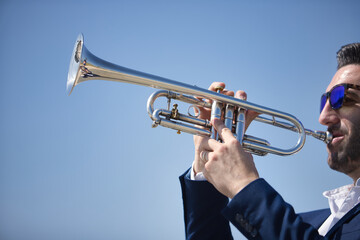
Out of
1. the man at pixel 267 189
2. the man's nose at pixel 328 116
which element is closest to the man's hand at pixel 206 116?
the man at pixel 267 189

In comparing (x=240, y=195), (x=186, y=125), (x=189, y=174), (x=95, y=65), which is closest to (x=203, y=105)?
(x=186, y=125)

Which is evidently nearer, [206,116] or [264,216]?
[264,216]

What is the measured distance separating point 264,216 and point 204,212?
95 centimetres

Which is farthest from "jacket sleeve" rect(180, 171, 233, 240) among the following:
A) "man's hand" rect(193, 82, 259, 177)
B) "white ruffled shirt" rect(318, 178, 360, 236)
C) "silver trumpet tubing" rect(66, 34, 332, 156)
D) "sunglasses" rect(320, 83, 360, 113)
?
"sunglasses" rect(320, 83, 360, 113)

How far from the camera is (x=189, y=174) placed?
9.03ft

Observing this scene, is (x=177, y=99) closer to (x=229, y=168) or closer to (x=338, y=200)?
(x=229, y=168)

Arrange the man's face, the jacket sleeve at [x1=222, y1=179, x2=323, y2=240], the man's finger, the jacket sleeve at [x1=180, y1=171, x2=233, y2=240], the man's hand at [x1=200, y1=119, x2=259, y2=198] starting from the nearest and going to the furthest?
1. the jacket sleeve at [x1=222, y1=179, x2=323, y2=240]
2. the man's hand at [x1=200, y1=119, x2=259, y2=198]
3. the man's finger
4. the man's face
5. the jacket sleeve at [x1=180, y1=171, x2=233, y2=240]

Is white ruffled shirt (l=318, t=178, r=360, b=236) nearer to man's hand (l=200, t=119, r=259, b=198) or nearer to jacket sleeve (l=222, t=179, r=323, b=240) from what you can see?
jacket sleeve (l=222, t=179, r=323, b=240)

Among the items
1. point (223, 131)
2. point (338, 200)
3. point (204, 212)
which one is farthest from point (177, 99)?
point (338, 200)

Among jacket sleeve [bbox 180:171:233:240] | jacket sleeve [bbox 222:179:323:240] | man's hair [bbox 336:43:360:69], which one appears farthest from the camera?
man's hair [bbox 336:43:360:69]

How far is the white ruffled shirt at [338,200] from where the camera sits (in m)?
2.29

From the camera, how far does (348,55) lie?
2900 millimetres

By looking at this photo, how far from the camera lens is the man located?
1786mm

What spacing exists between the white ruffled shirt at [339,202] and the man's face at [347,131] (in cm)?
16
